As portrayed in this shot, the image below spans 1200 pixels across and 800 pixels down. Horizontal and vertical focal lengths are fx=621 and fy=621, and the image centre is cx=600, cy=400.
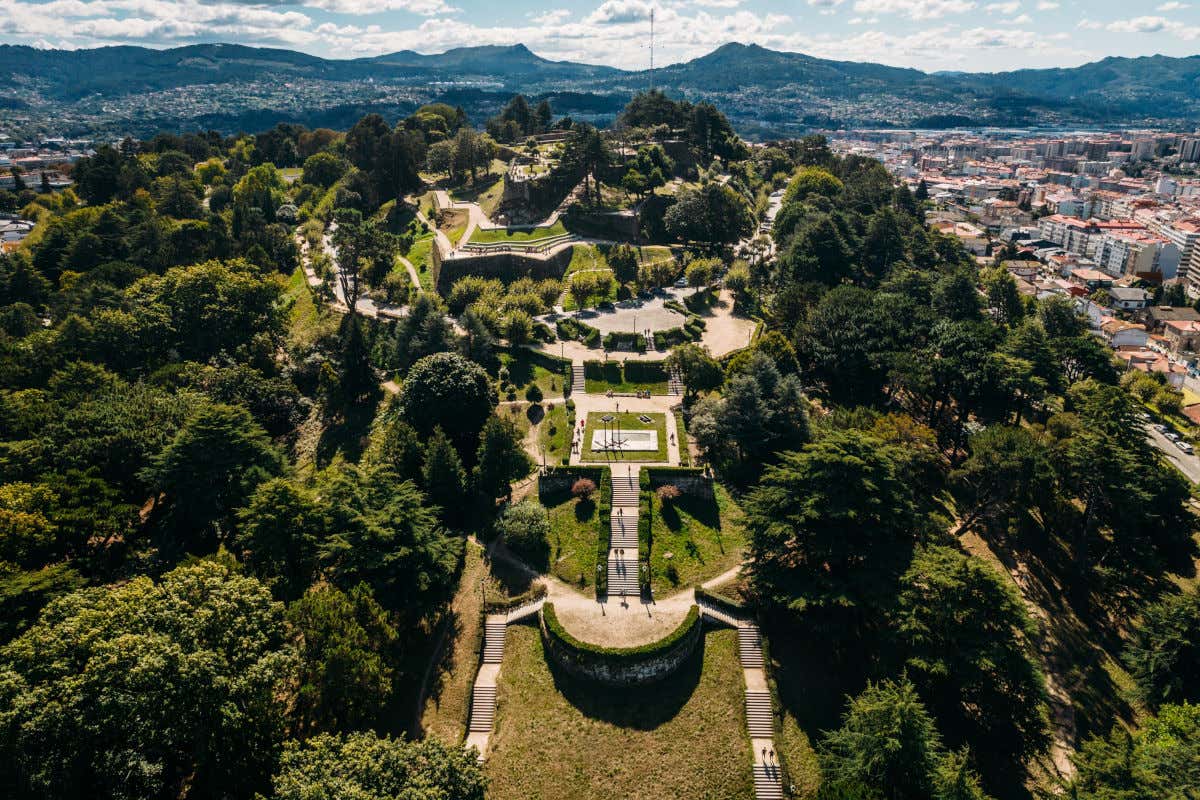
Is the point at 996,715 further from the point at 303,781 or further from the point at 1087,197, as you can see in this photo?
the point at 1087,197

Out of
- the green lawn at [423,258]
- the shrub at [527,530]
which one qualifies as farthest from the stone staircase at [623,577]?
the green lawn at [423,258]

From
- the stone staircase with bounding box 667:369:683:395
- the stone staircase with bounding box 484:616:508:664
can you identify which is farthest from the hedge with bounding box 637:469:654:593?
the stone staircase with bounding box 667:369:683:395

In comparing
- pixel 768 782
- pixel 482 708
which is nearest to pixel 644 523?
pixel 482 708

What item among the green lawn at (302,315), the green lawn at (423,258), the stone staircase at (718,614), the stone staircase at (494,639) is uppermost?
the green lawn at (423,258)

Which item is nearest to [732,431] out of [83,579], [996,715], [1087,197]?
[996,715]

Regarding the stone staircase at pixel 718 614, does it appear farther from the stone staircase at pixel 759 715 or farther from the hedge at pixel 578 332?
the hedge at pixel 578 332

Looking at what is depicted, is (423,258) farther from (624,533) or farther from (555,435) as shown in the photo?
(624,533)

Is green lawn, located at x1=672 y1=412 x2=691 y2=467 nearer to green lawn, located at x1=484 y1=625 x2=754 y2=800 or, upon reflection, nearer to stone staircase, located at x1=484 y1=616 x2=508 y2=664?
green lawn, located at x1=484 y1=625 x2=754 y2=800
